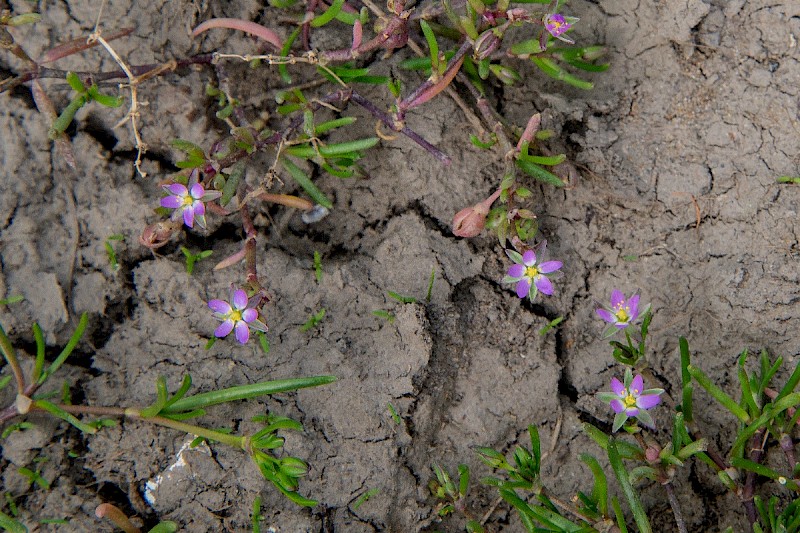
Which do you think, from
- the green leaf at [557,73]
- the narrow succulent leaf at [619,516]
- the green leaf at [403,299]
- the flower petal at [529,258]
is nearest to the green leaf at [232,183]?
the green leaf at [403,299]

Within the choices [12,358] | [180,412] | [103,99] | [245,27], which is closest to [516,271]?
[180,412]

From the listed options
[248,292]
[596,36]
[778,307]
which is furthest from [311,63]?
[778,307]

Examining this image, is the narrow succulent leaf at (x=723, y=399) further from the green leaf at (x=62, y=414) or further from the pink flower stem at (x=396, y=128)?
the green leaf at (x=62, y=414)

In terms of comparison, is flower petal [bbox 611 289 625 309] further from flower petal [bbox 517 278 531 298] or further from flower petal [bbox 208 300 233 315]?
flower petal [bbox 208 300 233 315]

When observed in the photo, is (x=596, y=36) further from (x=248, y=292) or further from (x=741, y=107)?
(x=248, y=292)

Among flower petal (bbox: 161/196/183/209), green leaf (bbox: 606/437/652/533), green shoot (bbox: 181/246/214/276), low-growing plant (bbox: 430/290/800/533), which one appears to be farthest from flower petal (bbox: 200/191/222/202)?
green leaf (bbox: 606/437/652/533)
